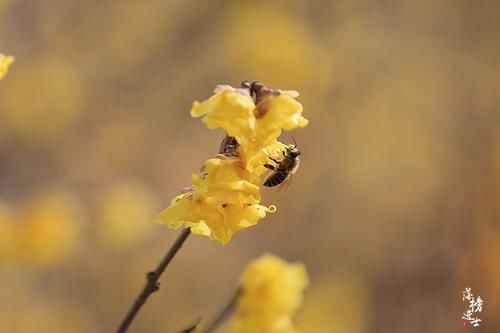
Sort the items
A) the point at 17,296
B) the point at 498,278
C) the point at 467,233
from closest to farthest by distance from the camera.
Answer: the point at 498,278
the point at 467,233
the point at 17,296

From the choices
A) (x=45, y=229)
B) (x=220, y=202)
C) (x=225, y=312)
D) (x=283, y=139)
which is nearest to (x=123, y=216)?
(x=45, y=229)

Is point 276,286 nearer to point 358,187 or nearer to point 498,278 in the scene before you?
point 498,278

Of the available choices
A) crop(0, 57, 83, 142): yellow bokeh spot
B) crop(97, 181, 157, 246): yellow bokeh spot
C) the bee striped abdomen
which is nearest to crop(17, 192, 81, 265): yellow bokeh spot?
crop(97, 181, 157, 246): yellow bokeh spot

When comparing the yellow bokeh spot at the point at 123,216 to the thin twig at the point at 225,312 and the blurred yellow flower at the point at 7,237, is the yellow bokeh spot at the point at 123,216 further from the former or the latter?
the thin twig at the point at 225,312

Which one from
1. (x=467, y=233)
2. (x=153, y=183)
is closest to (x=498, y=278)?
(x=467, y=233)

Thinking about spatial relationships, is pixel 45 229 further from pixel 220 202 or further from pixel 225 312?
pixel 225 312

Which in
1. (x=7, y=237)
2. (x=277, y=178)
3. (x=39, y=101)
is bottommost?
(x=277, y=178)
